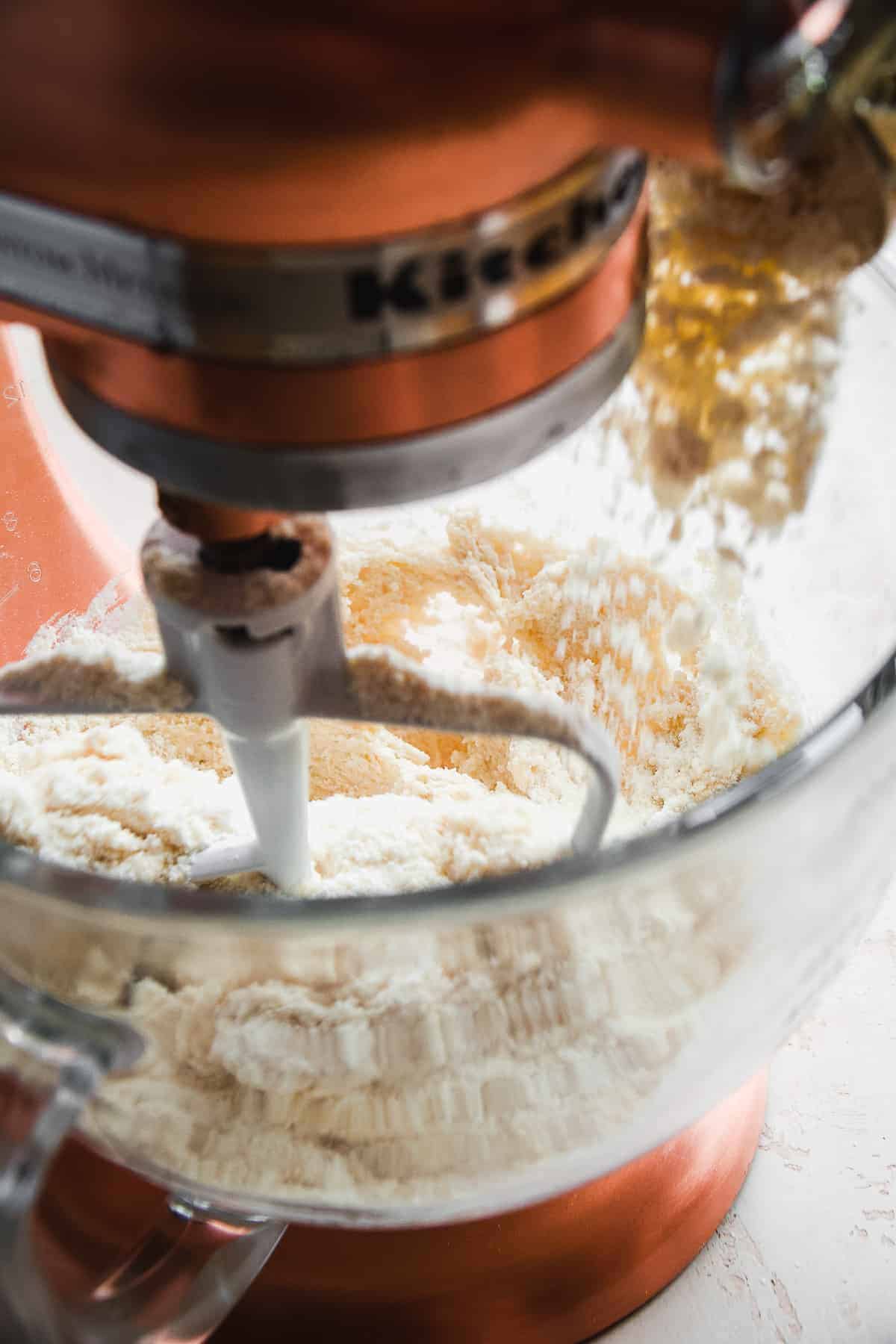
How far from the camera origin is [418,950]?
0.36 metres

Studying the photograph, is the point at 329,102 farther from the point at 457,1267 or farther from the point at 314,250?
the point at 457,1267

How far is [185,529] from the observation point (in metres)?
0.36

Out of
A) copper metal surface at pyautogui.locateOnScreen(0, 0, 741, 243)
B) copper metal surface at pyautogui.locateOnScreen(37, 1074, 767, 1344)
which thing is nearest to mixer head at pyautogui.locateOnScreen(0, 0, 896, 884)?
copper metal surface at pyautogui.locateOnScreen(0, 0, 741, 243)

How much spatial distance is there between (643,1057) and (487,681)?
11.5 inches

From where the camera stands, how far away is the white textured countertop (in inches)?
19.3

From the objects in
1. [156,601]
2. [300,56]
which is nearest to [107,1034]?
[156,601]

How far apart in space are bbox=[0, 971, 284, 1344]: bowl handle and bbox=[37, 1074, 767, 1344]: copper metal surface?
0.13ft

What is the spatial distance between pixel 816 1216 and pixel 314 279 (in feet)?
1.33

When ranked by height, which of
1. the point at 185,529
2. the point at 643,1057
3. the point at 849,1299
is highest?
the point at 185,529

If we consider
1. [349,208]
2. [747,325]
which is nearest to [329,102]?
[349,208]

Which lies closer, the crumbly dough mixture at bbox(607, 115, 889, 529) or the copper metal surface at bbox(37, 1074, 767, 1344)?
the crumbly dough mixture at bbox(607, 115, 889, 529)

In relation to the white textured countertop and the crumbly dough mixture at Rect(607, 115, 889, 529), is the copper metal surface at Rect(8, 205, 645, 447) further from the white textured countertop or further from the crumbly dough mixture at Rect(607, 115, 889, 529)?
the white textured countertop

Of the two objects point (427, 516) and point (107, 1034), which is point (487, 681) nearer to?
point (427, 516)

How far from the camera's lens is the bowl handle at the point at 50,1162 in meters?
0.33
